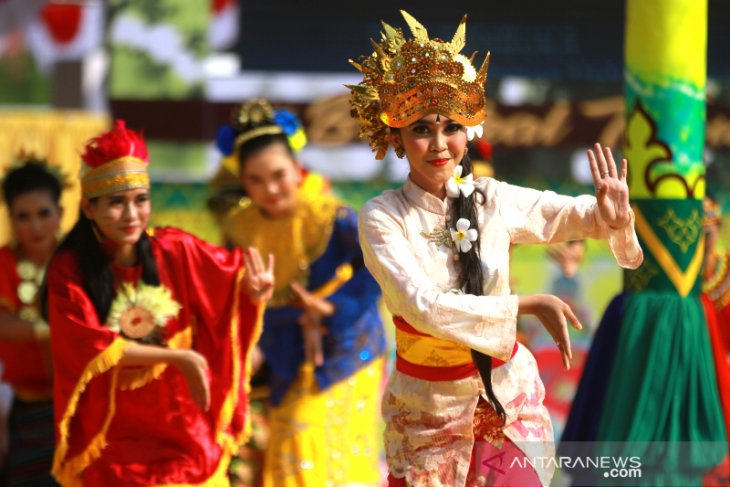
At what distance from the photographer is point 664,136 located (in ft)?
16.6

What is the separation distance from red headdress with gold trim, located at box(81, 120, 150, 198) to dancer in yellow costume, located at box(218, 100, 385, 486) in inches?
50.8

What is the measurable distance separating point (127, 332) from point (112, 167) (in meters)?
0.52

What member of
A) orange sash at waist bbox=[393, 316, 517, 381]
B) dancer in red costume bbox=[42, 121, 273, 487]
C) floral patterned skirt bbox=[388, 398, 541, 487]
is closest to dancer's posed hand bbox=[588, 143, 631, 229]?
orange sash at waist bbox=[393, 316, 517, 381]

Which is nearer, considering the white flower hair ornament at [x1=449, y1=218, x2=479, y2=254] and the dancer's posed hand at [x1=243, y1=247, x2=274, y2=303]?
the white flower hair ornament at [x1=449, y1=218, x2=479, y2=254]

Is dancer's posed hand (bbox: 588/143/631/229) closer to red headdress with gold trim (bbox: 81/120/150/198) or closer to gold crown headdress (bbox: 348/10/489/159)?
gold crown headdress (bbox: 348/10/489/159)

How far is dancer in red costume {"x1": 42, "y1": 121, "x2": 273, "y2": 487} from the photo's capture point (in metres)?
4.33

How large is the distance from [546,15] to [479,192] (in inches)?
175

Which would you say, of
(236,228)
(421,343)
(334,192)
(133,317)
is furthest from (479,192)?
(334,192)

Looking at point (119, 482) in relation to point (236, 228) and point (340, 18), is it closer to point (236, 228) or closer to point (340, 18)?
point (236, 228)

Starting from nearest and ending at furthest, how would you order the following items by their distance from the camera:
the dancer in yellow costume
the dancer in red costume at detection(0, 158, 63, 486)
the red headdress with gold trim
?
the red headdress with gold trim < the dancer in red costume at detection(0, 158, 63, 486) < the dancer in yellow costume

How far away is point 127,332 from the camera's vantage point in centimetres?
441

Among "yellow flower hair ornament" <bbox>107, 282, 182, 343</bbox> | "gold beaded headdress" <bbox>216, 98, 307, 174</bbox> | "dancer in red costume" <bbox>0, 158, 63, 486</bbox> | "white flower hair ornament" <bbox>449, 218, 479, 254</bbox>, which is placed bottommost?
"dancer in red costume" <bbox>0, 158, 63, 486</bbox>

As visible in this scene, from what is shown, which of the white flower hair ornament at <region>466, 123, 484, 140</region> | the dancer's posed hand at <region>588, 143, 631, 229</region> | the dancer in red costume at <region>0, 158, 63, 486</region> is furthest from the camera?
the dancer in red costume at <region>0, 158, 63, 486</region>

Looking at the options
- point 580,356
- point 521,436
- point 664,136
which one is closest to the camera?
point 521,436
